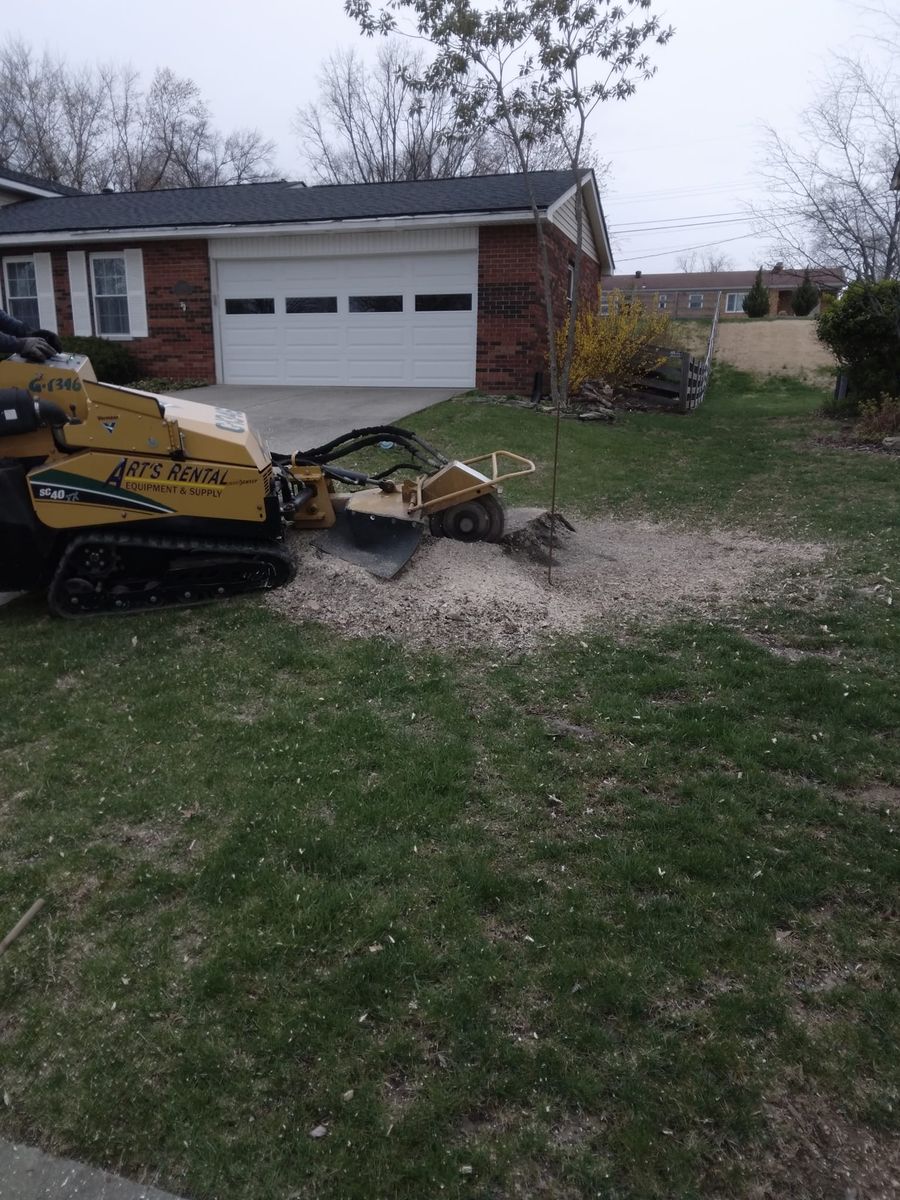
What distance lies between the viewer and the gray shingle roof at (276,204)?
595 inches

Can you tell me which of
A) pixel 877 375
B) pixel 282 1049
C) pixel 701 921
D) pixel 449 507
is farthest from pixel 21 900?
pixel 877 375

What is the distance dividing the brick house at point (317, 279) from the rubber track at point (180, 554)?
34.3 feet

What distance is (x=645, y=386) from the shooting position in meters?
16.3

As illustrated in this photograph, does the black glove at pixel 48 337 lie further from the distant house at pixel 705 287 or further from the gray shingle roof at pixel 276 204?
the distant house at pixel 705 287

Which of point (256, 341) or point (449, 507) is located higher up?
point (256, 341)

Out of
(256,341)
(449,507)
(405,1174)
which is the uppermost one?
(256,341)

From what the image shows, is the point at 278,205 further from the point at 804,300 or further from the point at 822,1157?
the point at 804,300

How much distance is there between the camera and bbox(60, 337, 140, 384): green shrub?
53.5 ft

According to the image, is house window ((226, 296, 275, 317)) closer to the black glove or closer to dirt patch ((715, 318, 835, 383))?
the black glove

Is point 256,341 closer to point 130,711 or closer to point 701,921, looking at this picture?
point 130,711

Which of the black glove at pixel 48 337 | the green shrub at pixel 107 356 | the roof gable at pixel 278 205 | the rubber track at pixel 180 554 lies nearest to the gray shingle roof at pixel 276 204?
the roof gable at pixel 278 205

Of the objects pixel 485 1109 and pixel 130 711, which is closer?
pixel 485 1109

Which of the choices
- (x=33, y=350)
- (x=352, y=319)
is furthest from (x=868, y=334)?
(x=33, y=350)

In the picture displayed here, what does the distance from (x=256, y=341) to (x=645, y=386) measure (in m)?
7.56
